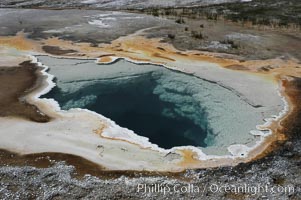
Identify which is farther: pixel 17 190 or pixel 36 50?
pixel 36 50

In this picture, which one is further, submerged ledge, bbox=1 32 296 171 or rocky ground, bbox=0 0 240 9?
rocky ground, bbox=0 0 240 9

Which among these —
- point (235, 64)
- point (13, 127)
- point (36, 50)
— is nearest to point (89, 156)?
point (13, 127)

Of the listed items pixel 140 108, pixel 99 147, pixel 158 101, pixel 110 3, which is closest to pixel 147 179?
pixel 99 147

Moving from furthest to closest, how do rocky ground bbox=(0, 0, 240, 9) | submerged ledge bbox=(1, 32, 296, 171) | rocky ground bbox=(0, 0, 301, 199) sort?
rocky ground bbox=(0, 0, 240, 9) → submerged ledge bbox=(1, 32, 296, 171) → rocky ground bbox=(0, 0, 301, 199)

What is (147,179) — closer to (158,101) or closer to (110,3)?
(158,101)

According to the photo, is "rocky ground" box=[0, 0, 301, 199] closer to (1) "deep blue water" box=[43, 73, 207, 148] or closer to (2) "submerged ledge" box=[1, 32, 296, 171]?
(2) "submerged ledge" box=[1, 32, 296, 171]

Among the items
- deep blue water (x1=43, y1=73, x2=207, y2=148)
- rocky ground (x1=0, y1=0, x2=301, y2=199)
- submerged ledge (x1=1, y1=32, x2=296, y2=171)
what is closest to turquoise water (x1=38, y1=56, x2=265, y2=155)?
deep blue water (x1=43, y1=73, x2=207, y2=148)

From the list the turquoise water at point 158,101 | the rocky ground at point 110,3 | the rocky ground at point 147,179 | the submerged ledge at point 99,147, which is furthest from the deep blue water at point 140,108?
the rocky ground at point 110,3

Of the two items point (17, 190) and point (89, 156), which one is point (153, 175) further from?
point (17, 190)
